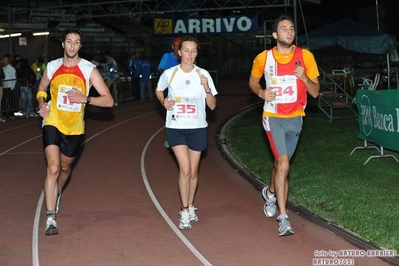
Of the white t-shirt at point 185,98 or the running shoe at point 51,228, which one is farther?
the white t-shirt at point 185,98

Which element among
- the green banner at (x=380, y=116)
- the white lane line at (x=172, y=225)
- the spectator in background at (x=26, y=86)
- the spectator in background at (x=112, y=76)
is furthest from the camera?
the spectator in background at (x=112, y=76)

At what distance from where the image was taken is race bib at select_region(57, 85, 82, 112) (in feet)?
25.7

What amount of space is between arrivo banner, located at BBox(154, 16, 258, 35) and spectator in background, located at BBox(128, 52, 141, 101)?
2.92 meters

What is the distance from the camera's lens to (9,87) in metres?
21.5

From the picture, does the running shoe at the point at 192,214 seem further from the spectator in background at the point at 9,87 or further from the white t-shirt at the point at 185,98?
the spectator in background at the point at 9,87

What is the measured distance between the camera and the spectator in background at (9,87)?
21.4 meters

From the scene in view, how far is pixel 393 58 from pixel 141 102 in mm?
9508

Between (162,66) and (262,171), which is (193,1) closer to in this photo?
(162,66)

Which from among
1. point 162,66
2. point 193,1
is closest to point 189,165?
point 162,66

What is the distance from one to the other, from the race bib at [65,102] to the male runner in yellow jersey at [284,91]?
80.9 inches

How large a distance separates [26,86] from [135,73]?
6098 mm

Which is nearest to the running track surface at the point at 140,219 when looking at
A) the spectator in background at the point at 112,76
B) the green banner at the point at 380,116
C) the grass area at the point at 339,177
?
the grass area at the point at 339,177

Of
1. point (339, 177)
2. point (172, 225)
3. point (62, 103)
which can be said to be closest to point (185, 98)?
point (62, 103)

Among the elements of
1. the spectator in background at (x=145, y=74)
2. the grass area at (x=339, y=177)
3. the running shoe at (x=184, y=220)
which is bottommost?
the grass area at (x=339, y=177)
